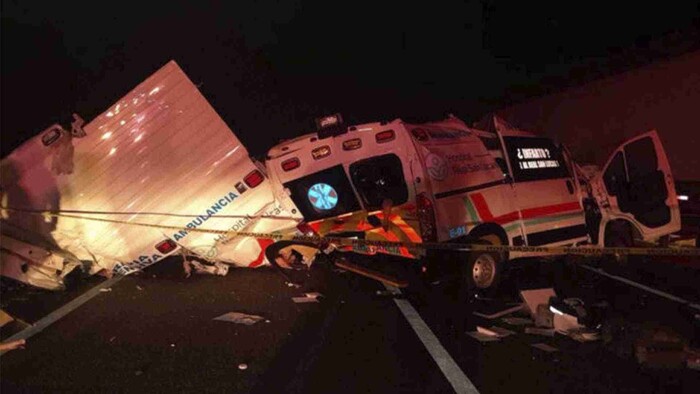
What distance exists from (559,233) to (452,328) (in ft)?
11.1

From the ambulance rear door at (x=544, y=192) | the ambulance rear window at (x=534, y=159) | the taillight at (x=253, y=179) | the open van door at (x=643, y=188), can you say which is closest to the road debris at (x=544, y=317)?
the ambulance rear door at (x=544, y=192)

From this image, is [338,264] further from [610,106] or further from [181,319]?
[610,106]

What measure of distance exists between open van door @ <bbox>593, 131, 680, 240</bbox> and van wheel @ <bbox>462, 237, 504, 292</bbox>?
2872mm

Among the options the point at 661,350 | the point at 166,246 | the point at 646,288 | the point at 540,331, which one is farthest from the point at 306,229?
the point at 646,288

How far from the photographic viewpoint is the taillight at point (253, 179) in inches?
306

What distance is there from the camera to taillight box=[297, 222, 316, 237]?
780 cm

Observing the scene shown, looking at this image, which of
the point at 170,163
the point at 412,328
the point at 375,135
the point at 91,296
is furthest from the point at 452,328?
the point at 91,296

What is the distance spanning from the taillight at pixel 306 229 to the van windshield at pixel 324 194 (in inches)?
3.6

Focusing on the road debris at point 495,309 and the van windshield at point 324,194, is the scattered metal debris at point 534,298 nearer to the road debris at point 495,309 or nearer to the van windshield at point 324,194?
the road debris at point 495,309

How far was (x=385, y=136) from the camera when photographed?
735 centimetres

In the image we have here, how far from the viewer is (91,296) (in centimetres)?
785

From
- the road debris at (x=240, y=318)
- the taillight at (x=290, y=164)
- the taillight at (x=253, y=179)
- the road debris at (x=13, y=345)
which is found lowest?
the road debris at (x=240, y=318)

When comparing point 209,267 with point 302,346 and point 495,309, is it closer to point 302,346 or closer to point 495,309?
point 302,346

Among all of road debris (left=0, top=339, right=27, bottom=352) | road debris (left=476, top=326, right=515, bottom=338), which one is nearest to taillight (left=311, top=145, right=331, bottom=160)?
road debris (left=476, top=326, right=515, bottom=338)
